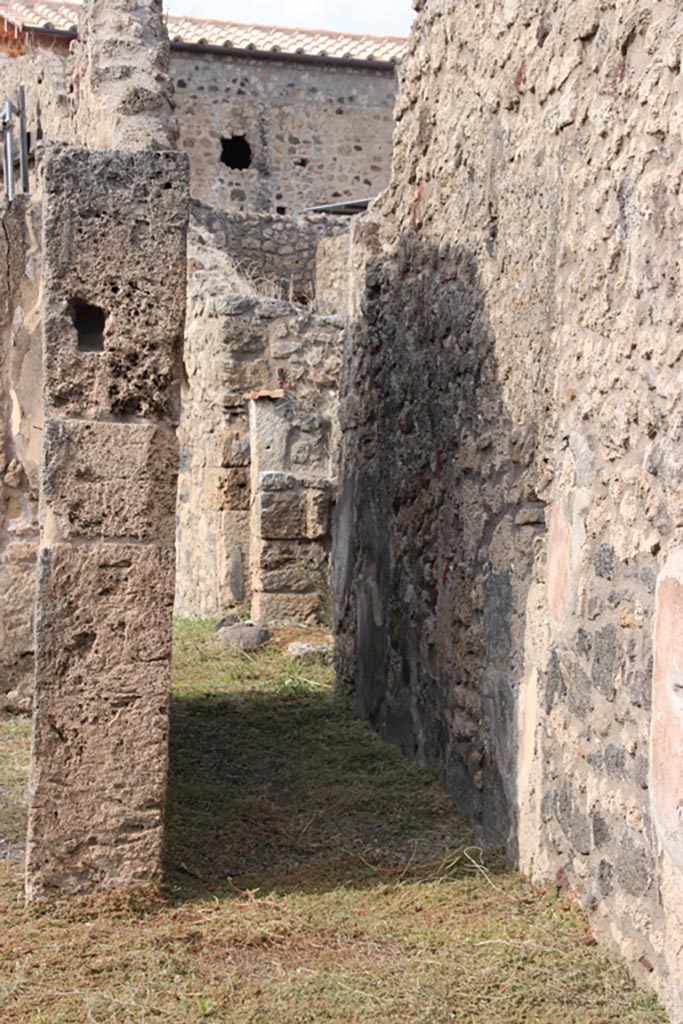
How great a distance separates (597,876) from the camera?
10.7ft

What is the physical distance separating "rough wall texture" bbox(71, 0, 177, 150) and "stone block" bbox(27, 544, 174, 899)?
272 centimetres

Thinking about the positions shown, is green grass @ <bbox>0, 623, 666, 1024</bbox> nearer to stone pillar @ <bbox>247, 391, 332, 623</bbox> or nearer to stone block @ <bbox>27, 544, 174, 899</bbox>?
stone block @ <bbox>27, 544, 174, 899</bbox>

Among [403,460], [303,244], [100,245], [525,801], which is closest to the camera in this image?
[100,245]

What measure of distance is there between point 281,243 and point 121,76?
7.72m

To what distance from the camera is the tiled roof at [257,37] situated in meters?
17.1

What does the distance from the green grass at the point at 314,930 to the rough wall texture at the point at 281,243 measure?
379 inches

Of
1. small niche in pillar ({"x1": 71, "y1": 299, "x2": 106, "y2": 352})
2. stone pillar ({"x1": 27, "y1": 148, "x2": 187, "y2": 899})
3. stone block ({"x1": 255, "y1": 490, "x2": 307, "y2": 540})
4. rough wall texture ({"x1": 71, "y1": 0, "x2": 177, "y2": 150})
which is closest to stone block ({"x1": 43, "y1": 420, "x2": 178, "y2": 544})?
A: stone pillar ({"x1": 27, "y1": 148, "x2": 187, "y2": 899})

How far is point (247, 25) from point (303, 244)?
255 inches

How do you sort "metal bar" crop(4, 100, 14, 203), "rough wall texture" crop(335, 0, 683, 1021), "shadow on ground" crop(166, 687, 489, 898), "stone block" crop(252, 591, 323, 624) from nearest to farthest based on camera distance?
1. "rough wall texture" crop(335, 0, 683, 1021)
2. "shadow on ground" crop(166, 687, 489, 898)
3. "metal bar" crop(4, 100, 14, 203)
4. "stone block" crop(252, 591, 323, 624)

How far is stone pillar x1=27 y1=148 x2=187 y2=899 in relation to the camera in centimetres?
343

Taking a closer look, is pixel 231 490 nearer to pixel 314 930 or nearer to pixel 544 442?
pixel 544 442

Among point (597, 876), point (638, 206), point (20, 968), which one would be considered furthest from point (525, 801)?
point (638, 206)

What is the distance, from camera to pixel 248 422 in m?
8.73

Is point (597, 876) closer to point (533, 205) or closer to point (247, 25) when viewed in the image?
point (533, 205)
